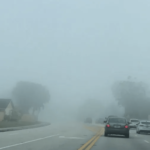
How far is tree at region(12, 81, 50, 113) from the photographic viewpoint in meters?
110

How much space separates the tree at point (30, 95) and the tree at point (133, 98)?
27269 millimetres

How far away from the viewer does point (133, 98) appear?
9300 cm

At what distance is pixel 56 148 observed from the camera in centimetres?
1692

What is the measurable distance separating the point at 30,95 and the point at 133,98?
35.4 m

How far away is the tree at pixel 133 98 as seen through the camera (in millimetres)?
89387

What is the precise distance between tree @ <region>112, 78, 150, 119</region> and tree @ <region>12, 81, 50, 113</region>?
27269 mm

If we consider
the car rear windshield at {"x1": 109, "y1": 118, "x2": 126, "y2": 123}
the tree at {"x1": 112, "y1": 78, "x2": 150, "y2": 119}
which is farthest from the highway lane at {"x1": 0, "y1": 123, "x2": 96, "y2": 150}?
the tree at {"x1": 112, "y1": 78, "x2": 150, "y2": 119}

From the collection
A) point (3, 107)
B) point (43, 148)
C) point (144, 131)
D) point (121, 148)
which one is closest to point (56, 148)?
point (43, 148)

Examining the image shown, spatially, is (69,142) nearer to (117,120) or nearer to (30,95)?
(117,120)

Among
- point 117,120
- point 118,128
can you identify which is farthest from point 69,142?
point 117,120

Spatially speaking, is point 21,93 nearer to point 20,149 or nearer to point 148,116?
point 148,116

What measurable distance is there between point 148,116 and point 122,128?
207 ft

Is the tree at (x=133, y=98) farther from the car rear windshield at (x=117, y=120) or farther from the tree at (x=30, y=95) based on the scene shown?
the car rear windshield at (x=117, y=120)

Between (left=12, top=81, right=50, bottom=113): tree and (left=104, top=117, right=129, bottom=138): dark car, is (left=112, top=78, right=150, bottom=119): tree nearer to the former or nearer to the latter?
(left=12, top=81, right=50, bottom=113): tree
